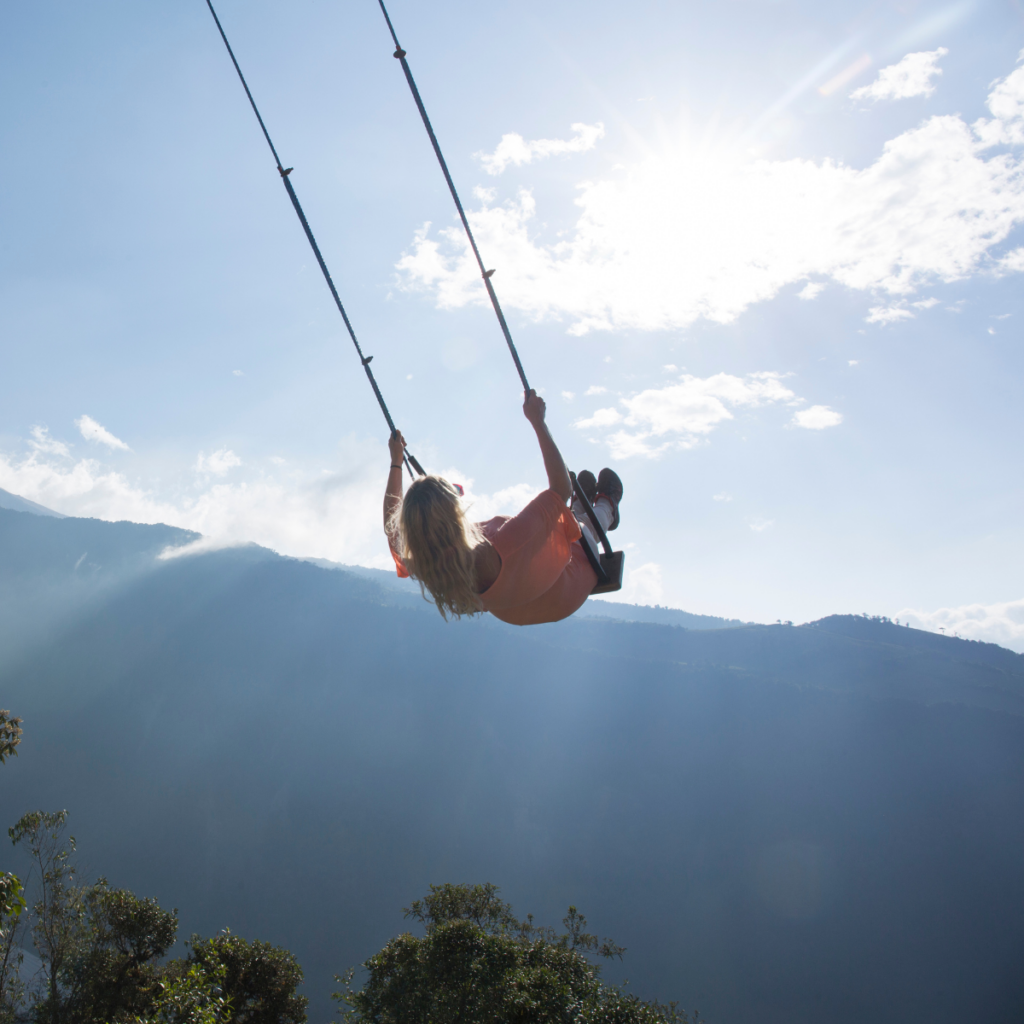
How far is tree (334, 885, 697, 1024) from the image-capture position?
1055 cm

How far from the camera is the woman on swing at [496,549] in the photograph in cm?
232

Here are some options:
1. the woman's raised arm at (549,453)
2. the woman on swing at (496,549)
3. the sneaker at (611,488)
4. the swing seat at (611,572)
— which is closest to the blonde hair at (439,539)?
the woman on swing at (496,549)

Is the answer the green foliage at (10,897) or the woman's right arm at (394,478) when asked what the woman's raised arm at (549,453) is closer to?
the woman's right arm at (394,478)

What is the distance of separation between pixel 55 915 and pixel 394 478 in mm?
17179

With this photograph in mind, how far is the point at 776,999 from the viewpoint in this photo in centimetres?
8412

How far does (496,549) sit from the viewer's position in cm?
242

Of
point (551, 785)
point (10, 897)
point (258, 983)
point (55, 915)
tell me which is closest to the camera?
point (10, 897)

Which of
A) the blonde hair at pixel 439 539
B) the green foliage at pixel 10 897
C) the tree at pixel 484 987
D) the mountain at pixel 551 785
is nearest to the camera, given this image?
the blonde hair at pixel 439 539

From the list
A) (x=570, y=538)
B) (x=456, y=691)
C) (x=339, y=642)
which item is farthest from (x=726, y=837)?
(x=570, y=538)

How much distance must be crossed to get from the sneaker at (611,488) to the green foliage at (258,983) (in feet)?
45.7

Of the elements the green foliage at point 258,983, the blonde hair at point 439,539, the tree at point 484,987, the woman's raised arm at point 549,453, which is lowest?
the green foliage at point 258,983

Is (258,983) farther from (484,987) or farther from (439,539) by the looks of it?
(439,539)

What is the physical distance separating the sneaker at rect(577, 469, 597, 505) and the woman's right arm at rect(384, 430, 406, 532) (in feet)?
4.44

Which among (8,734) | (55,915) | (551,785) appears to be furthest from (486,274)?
(551,785)
